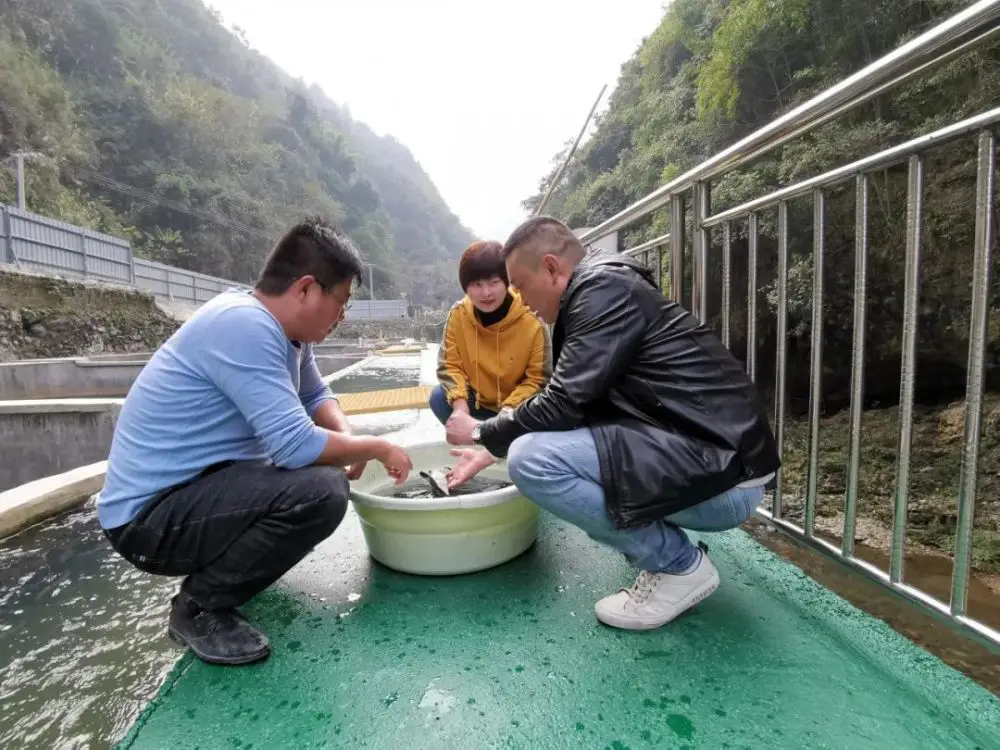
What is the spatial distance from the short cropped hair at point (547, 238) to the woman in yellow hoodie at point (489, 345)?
0.71 m

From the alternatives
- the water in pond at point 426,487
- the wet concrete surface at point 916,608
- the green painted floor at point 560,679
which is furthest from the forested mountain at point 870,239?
the green painted floor at point 560,679

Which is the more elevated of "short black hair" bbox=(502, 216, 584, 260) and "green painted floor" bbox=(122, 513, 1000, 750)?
"short black hair" bbox=(502, 216, 584, 260)

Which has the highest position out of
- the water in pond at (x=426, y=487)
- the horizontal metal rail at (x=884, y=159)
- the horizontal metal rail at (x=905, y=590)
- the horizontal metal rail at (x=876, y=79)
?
the horizontal metal rail at (x=876, y=79)

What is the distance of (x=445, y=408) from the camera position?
8.95ft

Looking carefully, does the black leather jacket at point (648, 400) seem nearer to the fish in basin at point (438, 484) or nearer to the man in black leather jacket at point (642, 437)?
the man in black leather jacket at point (642, 437)

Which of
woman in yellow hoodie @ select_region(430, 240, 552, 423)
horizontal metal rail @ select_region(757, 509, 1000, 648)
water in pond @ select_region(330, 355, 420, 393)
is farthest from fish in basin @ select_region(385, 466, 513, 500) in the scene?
water in pond @ select_region(330, 355, 420, 393)

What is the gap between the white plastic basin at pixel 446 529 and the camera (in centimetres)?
149

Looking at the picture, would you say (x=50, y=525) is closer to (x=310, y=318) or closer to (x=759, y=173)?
(x=310, y=318)

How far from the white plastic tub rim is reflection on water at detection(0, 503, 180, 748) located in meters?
0.63

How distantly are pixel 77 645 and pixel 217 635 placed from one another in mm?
476

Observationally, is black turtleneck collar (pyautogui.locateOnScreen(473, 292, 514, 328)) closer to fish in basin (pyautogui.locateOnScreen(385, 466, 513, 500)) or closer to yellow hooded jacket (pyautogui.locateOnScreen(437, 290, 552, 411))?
yellow hooded jacket (pyautogui.locateOnScreen(437, 290, 552, 411))

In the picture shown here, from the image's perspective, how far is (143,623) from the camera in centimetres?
152

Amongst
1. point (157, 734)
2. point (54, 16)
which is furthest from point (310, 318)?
point (54, 16)

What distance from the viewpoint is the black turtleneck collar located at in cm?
236
